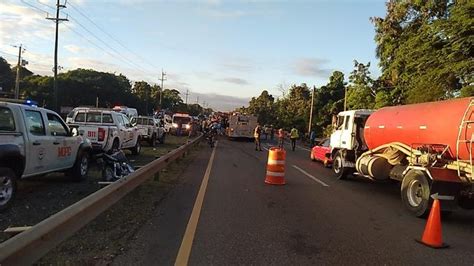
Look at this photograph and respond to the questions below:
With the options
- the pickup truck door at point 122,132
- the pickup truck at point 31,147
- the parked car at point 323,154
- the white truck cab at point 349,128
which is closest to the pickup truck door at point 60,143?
the pickup truck at point 31,147

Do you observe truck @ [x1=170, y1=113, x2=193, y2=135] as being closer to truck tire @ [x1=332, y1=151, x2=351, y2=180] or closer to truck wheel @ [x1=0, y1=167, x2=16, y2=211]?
truck tire @ [x1=332, y1=151, x2=351, y2=180]

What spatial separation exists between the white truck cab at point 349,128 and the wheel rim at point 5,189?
11.1 m

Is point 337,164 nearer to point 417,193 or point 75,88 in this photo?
point 417,193

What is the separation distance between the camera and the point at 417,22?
3666 cm

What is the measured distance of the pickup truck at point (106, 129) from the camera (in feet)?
55.7

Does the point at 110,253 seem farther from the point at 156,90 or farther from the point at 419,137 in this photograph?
the point at 156,90

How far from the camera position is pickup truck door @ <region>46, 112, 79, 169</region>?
10922 millimetres

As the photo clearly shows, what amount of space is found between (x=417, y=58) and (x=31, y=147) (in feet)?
74.7

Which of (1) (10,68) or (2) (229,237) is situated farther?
(1) (10,68)

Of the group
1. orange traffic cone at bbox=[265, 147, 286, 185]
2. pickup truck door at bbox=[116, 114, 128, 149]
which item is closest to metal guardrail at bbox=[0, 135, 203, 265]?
orange traffic cone at bbox=[265, 147, 286, 185]

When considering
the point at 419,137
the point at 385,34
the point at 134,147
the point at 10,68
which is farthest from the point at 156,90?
the point at 419,137

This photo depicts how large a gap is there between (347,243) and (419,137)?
5.19 metres

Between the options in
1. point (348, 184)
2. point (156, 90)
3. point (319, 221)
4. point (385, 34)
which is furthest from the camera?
point (156, 90)

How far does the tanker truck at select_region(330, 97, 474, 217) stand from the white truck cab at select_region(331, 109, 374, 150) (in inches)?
85.7
